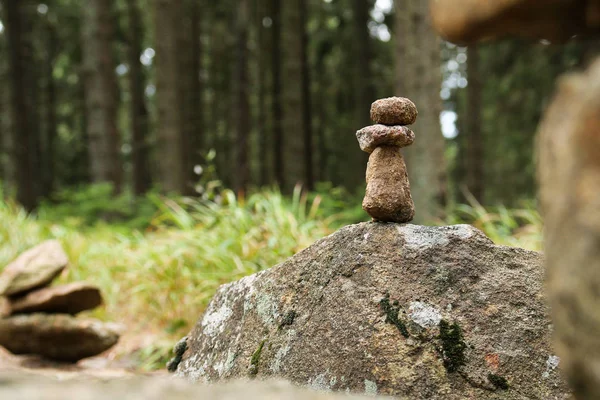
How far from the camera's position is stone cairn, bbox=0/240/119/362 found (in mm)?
5168

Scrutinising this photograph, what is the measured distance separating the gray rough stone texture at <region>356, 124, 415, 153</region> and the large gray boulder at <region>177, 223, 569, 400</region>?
0.41 metres

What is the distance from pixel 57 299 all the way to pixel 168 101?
554cm

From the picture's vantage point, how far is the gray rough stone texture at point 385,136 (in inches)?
116

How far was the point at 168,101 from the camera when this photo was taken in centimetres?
1016

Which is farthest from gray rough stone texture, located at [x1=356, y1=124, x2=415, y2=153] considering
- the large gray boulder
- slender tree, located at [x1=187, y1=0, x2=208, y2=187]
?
slender tree, located at [x1=187, y1=0, x2=208, y2=187]

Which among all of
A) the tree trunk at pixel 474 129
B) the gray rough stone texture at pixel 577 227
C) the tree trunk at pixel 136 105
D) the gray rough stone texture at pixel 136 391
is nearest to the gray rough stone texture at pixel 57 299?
the gray rough stone texture at pixel 136 391

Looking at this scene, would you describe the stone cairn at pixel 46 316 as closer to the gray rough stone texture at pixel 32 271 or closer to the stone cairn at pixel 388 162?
the gray rough stone texture at pixel 32 271

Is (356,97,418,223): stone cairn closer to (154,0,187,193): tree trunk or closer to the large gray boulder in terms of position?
the large gray boulder

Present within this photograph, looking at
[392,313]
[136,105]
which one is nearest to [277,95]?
[136,105]

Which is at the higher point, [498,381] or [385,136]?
[385,136]

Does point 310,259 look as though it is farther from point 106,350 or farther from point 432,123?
point 432,123

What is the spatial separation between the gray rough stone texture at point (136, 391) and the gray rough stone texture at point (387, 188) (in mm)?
1683

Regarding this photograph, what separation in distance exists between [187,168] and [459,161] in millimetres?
11540

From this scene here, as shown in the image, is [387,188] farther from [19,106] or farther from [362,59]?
[362,59]
